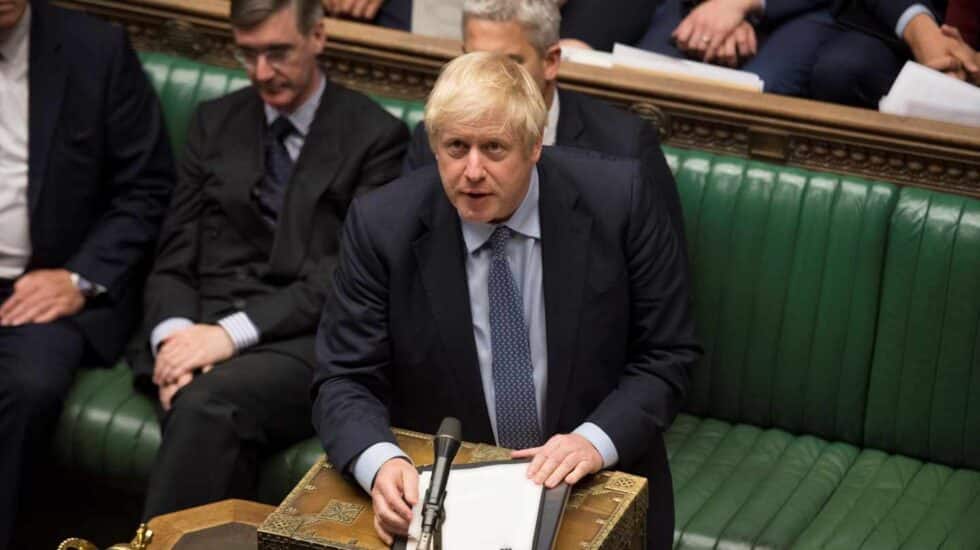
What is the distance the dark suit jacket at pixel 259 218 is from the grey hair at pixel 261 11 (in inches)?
8.6

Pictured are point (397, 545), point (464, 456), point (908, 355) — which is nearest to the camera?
point (397, 545)

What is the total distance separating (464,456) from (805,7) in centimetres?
200

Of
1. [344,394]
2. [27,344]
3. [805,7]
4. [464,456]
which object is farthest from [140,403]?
[805,7]

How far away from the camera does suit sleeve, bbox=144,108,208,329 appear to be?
419 cm

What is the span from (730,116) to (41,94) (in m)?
1.79

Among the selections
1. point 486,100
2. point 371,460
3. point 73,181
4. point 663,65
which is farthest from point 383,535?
point 73,181

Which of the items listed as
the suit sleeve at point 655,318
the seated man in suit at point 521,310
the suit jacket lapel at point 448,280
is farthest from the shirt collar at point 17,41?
the suit sleeve at point 655,318

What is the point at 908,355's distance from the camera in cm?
387

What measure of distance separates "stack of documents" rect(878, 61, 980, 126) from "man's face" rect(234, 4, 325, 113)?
1425mm

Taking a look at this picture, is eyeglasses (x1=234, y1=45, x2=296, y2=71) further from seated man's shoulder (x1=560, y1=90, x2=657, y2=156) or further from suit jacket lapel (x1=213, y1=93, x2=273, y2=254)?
seated man's shoulder (x1=560, y1=90, x2=657, y2=156)

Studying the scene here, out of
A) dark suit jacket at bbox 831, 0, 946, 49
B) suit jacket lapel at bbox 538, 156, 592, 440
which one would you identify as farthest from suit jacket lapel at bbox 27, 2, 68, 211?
dark suit jacket at bbox 831, 0, 946, 49

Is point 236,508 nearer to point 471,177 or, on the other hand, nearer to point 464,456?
point 464,456

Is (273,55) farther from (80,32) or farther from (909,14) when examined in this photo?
(909,14)

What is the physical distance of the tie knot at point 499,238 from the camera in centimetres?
316
